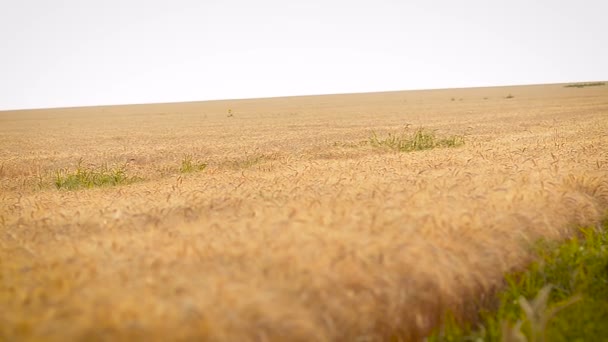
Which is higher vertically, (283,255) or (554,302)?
(283,255)

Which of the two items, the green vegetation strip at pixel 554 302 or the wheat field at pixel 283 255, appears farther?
the green vegetation strip at pixel 554 302

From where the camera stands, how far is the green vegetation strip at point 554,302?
12.0 feet

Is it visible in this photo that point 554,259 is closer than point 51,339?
No

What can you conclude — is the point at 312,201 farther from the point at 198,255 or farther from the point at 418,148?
the point at 418,148

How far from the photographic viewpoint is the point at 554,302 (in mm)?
4461

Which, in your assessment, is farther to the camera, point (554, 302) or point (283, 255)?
point (554, 302)

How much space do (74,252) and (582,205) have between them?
5.39 metres

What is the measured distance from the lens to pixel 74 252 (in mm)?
4105

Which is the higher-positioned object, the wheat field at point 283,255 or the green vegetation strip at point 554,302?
the wheat field at point 283,255

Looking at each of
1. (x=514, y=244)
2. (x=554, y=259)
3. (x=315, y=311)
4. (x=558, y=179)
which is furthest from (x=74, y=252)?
(x=558, y=179)

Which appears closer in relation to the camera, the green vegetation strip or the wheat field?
the wheat field

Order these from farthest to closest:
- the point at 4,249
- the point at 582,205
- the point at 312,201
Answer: the point at 582,205 < the point at 312,201 < the point at 4,249

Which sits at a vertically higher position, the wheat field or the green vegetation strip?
the wheat field

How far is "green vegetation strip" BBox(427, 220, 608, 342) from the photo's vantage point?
3.65 metres
